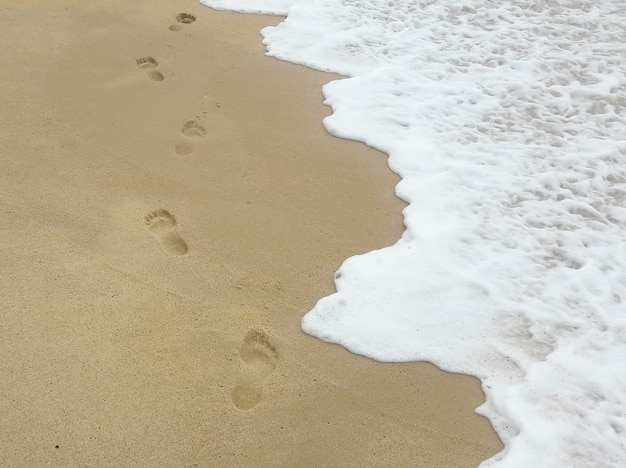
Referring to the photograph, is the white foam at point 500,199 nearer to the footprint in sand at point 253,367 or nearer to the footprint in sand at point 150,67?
the footprint in sand at point 253,367

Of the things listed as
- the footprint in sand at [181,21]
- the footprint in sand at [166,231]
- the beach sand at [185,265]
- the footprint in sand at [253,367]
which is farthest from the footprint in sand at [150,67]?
the footprint in sand at [253,367]

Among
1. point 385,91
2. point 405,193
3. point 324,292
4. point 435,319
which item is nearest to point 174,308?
point 324,292

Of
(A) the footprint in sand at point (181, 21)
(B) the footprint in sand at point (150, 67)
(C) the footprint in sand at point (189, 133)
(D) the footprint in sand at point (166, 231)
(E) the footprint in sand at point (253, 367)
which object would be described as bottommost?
(E) the footprint in sand at point (253, 367)

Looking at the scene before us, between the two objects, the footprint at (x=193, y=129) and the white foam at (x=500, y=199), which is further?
the footprint at (x=193, y=129)

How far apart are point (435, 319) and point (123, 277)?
53.9 inches

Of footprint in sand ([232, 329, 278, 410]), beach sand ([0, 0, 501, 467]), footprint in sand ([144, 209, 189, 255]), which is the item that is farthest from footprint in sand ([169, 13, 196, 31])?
footprint in sand ([232, 329, 278, 410])

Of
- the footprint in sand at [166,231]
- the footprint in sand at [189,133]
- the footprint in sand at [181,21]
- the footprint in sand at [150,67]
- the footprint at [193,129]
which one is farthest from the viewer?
the footprint in sand at [181,21]

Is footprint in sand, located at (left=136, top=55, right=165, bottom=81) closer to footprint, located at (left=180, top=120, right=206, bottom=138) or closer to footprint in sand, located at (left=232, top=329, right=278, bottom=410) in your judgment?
footprint, located at (left=180, top=120, right=206, bottom=138)

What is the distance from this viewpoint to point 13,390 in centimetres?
213

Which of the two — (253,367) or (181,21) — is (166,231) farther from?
(181,21)

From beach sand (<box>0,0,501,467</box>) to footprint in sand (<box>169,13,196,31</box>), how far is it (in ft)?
0.72

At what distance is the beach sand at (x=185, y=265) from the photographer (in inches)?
82.6

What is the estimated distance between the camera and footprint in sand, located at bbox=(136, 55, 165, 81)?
369 cm

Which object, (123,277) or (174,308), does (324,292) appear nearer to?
(174,308)
